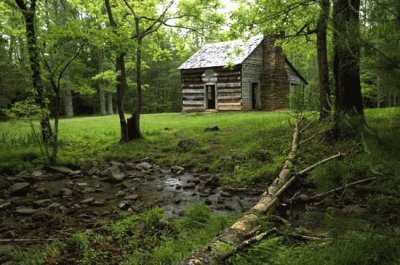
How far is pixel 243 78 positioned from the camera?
2434cm

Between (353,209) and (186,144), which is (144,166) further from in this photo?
(353,209)

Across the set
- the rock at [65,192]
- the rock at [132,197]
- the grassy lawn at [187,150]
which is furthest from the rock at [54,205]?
the grassy lawn at [187,150]

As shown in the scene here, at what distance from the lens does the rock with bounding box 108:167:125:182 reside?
30.7ft

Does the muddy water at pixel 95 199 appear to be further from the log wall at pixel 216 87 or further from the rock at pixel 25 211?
the log wall at pixel 216 87

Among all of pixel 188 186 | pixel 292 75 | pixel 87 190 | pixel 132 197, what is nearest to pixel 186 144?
pixel 188 186

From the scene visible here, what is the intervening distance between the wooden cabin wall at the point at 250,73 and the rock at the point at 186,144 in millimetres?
12796

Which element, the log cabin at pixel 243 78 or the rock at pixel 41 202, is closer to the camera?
the rock at pixel 41 202

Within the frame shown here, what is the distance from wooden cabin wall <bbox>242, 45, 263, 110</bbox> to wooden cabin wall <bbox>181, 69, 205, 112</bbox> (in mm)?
3392

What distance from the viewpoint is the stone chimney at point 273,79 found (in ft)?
83.1

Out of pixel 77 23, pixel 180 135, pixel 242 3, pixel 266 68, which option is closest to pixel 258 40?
pixel 266 68

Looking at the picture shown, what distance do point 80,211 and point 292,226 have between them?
14.1ft

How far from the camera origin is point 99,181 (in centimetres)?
938

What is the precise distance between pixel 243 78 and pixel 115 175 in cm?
1666

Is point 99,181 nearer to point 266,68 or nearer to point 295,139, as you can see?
point 295,139
